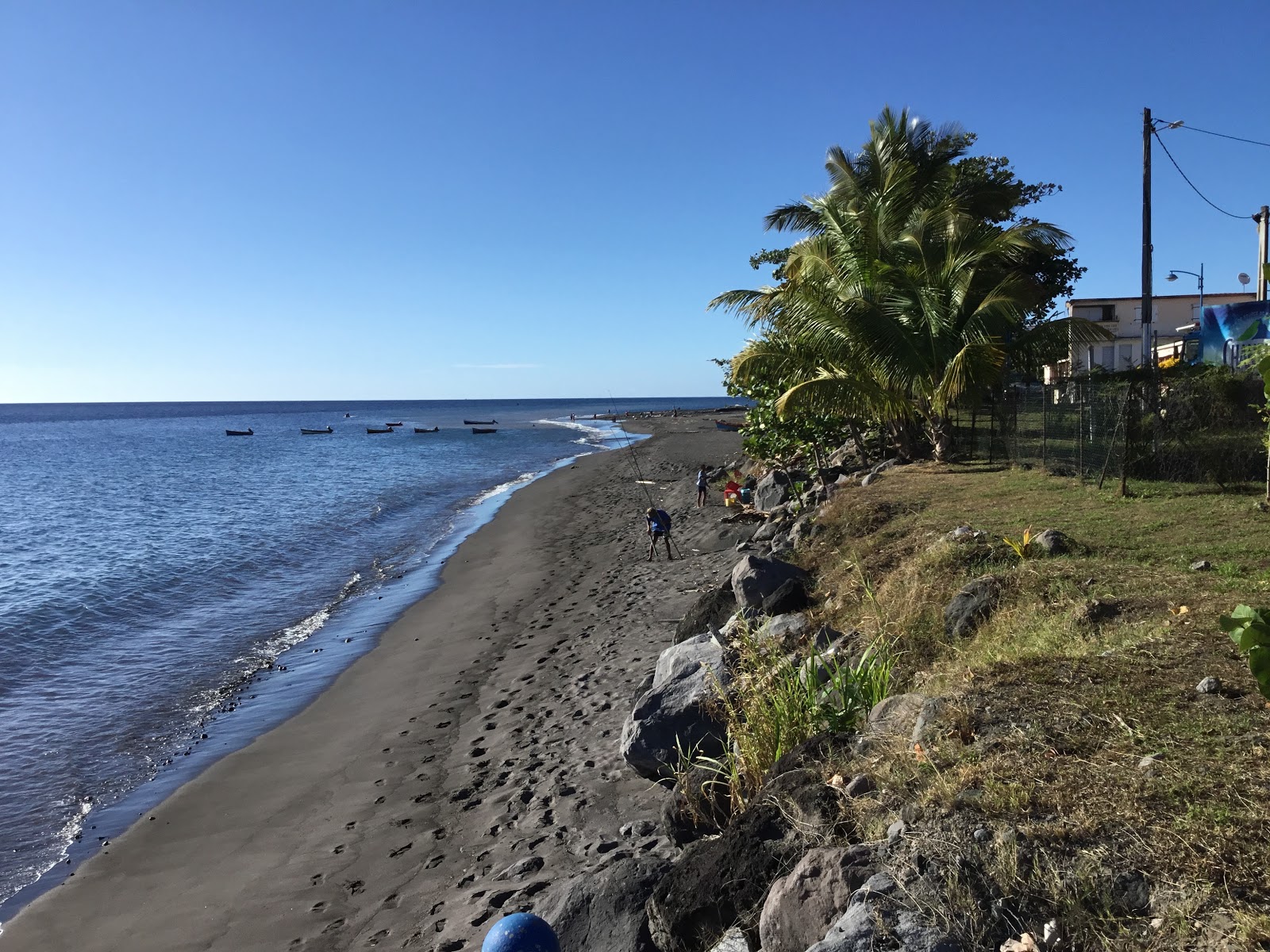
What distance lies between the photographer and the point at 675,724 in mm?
6492

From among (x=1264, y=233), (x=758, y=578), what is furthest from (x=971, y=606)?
(x=1264, y=233)

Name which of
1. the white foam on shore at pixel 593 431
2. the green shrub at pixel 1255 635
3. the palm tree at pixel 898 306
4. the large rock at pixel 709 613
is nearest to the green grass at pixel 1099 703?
the green shrub at pixel 1255 635

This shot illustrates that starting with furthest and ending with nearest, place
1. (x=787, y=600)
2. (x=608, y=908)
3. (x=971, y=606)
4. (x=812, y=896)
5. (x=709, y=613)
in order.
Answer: (x=709, y=613) < (x=787, y=600) < (x=971, y=606) < (x=608, y=908) < (x=812, y=896)

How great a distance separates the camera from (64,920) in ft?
21.4

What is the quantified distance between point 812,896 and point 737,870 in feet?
1.99

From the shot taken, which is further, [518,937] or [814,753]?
[814,753]

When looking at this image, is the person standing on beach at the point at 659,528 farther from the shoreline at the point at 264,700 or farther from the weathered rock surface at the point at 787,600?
the weathered rock surface at the point at 787,600

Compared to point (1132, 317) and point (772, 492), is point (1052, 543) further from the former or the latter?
point (1132, 317)

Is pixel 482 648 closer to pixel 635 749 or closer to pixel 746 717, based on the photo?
pixel 635 749

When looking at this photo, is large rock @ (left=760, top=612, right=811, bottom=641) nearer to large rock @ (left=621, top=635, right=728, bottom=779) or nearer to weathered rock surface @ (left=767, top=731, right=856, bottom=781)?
large rock @ (left=621, top=635, right=728, bottom=779)

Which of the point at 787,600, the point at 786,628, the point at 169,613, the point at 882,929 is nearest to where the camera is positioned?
the point at 882,929

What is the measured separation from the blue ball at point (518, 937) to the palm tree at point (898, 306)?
533 inches

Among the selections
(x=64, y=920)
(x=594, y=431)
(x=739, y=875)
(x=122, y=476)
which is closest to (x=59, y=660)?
(x=64, y=920)

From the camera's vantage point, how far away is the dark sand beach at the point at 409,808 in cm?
595
